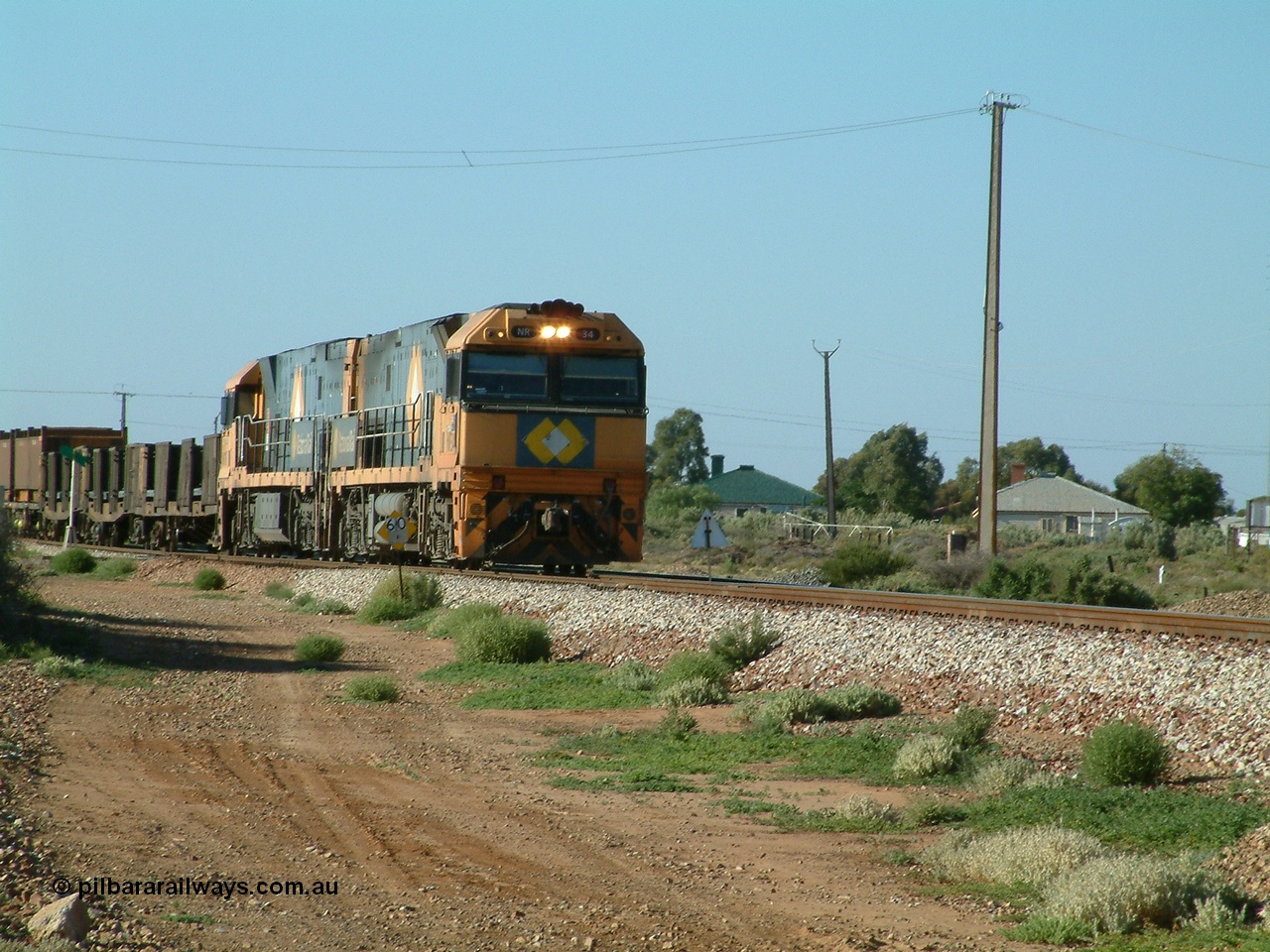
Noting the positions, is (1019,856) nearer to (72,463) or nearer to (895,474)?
(72,463)

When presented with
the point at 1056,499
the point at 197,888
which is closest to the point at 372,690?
the point at 197,888

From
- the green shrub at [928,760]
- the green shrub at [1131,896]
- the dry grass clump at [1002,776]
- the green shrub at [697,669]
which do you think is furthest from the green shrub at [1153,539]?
the green shrub at [1131,896]

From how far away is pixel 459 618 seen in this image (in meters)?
19.3

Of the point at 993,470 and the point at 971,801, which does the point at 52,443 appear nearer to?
the point at 993,470

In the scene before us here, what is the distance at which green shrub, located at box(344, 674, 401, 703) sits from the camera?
566 inches

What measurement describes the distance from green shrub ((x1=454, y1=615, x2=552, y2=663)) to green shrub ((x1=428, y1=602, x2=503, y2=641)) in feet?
2.77

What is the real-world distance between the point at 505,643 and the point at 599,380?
15.9ft

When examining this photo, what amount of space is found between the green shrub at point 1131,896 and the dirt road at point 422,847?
394 millimetres

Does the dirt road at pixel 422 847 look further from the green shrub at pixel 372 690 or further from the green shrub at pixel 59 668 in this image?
the green shrub at pixel 59 668

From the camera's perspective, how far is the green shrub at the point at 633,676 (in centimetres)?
1461

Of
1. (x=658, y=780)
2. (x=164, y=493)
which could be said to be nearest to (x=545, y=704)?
(x=658, y=780)

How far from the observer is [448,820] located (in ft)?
28.9

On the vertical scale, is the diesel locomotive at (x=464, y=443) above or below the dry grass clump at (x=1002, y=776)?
above

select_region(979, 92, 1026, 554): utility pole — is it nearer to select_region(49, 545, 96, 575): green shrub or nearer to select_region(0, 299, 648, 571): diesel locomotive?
select_region(0, 299, 648, 571): diesel locomotive
